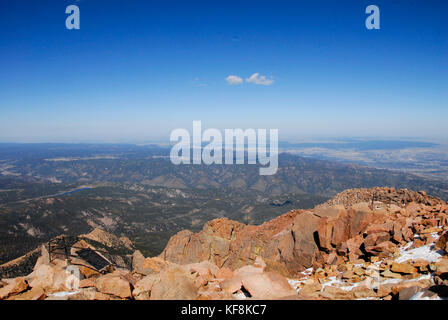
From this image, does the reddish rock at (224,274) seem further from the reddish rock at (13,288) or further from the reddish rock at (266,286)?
the reddish rock at (13,288)

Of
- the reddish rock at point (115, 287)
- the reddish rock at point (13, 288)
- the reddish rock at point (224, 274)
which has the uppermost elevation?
the reddish rock at point (13, 288)

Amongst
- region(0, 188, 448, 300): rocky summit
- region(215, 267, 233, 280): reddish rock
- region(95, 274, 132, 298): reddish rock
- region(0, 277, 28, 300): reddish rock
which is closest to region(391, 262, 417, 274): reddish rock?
region(0, 188, 448, 300): rocky summit

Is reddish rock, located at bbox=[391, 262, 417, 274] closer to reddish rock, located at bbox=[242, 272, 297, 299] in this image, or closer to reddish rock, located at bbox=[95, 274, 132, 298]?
reddish rock, located at bbox=[242, 272, 297, 299]

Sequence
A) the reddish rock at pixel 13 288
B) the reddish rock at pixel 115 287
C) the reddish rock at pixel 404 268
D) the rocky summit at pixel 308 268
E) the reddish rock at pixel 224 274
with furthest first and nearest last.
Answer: the reddish rock at pixel 224 274
the reddish rock at pixel 404 268
the reddish rock at pixel 115 287
the rocky summit at pixel 308 268
the reddish rock at pixel 13 288

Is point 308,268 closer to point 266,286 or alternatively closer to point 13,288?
point 266,286

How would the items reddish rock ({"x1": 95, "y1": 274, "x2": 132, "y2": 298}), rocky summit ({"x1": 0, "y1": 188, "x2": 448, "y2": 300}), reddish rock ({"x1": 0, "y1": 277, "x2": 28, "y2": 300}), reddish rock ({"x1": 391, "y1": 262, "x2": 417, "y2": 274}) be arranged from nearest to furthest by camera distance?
reddish rock ({"x1": 0, "y1": 277, "x2": 28, "y2": 300}) < rocky summit ({"x1": 0, "y1": 188, "x2": 448, "y2": 300}) < reddish rock ({"x1": 95, "y1": 274, "x2": 132, "y2": 298}) < reddish rock ({"x1": 391, "y1": 262, "x2": 417, "y2": 274})

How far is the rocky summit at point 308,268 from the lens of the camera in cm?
1316

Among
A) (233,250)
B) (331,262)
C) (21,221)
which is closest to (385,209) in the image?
(331,262)

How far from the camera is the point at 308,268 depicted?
2380cm

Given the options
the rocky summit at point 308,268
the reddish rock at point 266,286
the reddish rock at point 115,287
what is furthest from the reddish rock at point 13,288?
the reddish rock at point 266,286

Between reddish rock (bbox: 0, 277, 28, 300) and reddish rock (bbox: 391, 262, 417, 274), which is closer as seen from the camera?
reddish rock (bbox: 0, 277, 28, 300)

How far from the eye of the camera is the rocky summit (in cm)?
1316

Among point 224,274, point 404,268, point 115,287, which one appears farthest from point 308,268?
point 115,287
